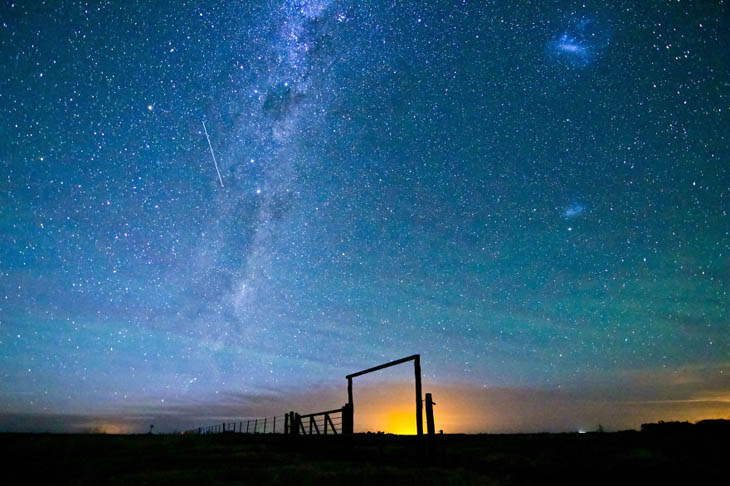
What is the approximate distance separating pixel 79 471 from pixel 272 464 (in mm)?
5013

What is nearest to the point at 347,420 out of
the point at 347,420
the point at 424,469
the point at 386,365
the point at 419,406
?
the point at 347,420

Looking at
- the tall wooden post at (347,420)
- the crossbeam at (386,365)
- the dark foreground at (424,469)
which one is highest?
the crossbeam at (386,365)

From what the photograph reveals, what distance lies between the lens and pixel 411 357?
11508 mm

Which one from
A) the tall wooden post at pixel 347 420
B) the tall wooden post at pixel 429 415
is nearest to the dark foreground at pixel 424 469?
the tall wooden post at pixel 429 415

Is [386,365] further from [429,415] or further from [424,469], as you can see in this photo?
[424,469]

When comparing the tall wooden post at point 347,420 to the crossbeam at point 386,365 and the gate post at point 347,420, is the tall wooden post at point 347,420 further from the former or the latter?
the crossbeam at point 386,365

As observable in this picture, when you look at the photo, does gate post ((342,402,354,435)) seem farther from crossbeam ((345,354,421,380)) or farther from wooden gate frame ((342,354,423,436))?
crossbeam ((345,354,421,380))

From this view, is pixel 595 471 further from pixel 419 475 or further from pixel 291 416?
pixel 291 416

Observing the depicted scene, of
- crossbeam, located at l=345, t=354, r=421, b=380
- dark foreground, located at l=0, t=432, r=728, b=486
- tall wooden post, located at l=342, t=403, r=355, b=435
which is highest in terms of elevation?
crossbeam, located at l=345, t=354, r=421, b=380

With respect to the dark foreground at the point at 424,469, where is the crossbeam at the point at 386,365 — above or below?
above

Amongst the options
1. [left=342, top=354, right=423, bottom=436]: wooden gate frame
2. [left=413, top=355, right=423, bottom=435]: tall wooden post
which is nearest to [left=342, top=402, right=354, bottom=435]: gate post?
[left=342, top=354, right=423, bottom=436]: wooden gate frame

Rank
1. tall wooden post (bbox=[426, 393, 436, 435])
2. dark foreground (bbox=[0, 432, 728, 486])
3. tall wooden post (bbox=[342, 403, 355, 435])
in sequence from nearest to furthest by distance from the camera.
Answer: dark foreground (bbox=[0, 432, 728, 486])
tall wooden post (bbox=[426, 393, 436, 435])
tall wooden post (bbox=[342, 403, 355, 435])

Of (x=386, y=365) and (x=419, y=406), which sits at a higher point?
(x=386, y=365)

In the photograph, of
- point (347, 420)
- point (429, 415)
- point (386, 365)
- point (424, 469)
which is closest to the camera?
point (424, 469)
